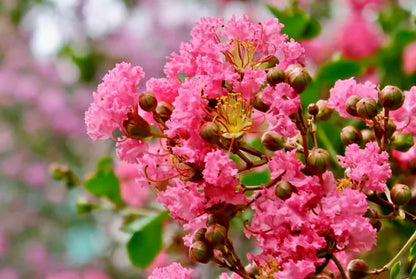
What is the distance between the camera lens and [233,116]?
1.58 ft

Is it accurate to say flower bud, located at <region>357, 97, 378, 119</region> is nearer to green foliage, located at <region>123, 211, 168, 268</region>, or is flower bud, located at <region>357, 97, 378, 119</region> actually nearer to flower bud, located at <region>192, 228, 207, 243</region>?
flower bud, located at <region>192, 228, 207, 243</region>

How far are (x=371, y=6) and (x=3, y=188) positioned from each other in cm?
183

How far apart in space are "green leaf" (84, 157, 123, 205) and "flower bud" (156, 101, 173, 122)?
14.8 inches

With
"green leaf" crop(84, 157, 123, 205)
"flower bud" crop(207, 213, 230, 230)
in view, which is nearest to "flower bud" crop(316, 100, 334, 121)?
"flower bud" crop(207, 213, 230, 230)

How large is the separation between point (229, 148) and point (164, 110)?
0.06 m

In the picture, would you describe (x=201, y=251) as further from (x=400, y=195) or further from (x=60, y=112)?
(x=60, y=112)

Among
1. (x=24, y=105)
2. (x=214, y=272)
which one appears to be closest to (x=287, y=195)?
(x=214, y=272)

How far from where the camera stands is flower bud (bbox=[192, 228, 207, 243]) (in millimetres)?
476

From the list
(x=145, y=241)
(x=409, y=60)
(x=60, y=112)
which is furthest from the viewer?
(x=60, y=112)

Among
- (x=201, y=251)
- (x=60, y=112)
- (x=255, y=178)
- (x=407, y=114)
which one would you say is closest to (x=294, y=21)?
(x=255, y=178)

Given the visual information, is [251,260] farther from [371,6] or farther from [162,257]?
[371,6]

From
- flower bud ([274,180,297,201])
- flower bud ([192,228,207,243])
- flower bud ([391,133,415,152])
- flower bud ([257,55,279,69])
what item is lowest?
flower bud ([192,228,207,243])

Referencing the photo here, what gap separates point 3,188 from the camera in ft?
9.07

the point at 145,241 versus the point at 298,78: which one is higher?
the point at 298,78
